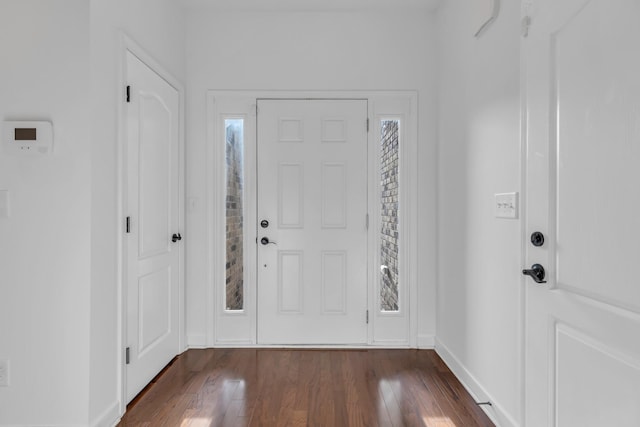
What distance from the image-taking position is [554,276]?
1.36m

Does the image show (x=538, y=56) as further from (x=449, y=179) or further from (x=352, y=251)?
(x=352, y=251)

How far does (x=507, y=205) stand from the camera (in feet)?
6.19

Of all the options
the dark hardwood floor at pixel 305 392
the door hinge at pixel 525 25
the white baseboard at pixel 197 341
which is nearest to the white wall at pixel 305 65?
the white baseboard at pixel 197 341

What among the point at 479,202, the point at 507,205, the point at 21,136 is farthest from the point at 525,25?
the point at 21,136

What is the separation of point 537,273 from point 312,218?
6.07 ft

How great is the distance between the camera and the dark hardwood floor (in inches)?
78.3

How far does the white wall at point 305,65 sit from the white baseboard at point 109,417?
1.02 meters

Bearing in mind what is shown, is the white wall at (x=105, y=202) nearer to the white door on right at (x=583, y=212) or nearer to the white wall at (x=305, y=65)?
the white wall at (x=305, y=65)

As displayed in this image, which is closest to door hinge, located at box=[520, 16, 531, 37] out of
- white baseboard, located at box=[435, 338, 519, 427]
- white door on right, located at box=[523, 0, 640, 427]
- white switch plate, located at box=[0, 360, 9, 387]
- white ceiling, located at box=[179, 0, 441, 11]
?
white door on right, located at box=[523, 0, 640, 427]

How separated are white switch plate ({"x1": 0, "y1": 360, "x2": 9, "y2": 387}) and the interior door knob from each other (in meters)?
2.39

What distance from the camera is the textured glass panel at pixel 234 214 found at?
3051 millimetres

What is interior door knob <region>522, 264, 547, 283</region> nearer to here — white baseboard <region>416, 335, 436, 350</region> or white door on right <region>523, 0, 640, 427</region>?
white door on right <region>523, 0, 640, 427</region>

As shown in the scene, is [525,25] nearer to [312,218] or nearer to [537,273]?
[537,273]

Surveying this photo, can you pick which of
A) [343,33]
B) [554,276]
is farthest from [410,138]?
[554,276]
